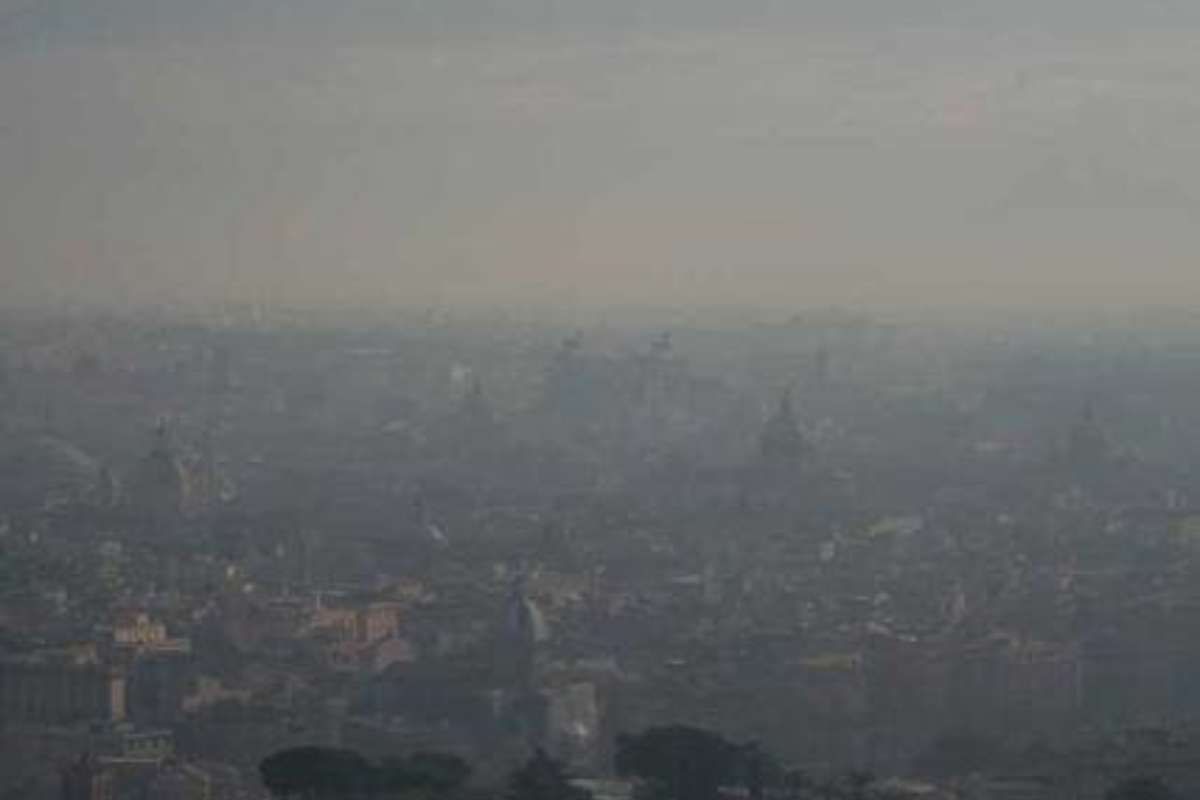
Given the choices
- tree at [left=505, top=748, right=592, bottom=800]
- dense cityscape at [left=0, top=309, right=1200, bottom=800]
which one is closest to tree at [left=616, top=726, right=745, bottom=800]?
dense cityscape at [left=0, top=309, right=1200, bottom=800]

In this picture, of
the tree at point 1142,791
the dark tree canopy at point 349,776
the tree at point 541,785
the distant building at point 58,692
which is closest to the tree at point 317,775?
the dark tree canopy at point 349,776

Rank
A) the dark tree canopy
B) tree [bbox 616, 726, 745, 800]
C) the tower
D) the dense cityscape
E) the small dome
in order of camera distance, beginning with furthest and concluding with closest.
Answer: the tower
the small dome
the dense cityscape
tree [bbox 616, 726, 745, 800]
the dark tree canopy

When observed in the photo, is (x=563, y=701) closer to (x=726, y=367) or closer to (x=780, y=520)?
(x=780, y=520)

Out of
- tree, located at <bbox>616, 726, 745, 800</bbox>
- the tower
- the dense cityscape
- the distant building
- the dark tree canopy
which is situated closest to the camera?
the dark tree canopy

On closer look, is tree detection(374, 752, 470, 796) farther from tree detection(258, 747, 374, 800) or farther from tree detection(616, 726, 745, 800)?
tree detection(616, 726, 745, 800)

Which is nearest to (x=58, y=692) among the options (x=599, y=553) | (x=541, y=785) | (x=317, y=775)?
(x=317, y=775)

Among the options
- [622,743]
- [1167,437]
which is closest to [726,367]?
[1167,437]

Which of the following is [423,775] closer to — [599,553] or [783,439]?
[599,553]
